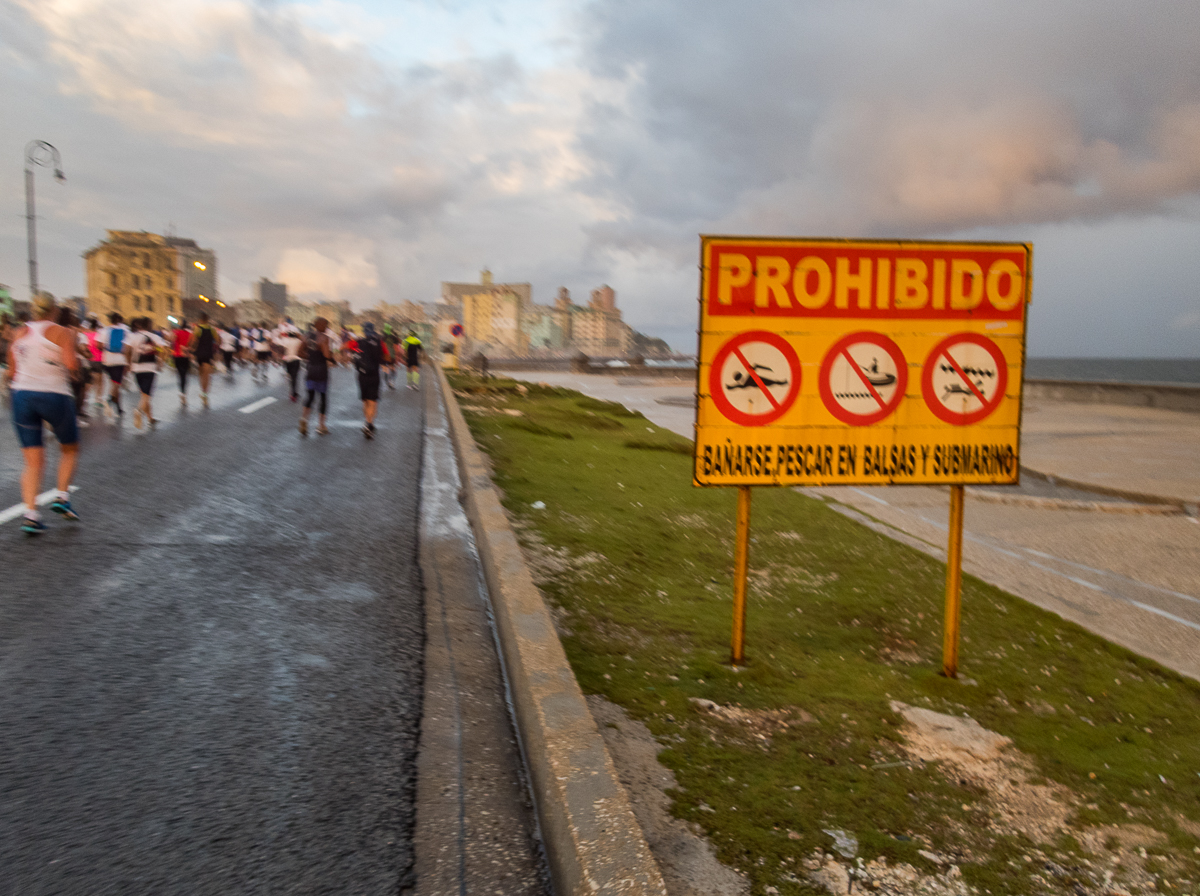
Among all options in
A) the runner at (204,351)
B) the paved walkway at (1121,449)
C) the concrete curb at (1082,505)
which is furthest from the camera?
the runner at (204,351)

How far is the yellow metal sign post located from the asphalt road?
215 cm

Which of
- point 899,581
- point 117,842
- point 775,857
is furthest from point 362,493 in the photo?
point 775,857

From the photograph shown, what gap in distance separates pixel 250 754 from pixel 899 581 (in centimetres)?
554

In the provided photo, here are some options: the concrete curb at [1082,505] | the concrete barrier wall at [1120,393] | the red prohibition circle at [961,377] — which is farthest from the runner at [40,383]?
the concrete barrier wall at [1120,393]

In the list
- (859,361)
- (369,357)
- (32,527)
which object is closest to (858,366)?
(859,361)

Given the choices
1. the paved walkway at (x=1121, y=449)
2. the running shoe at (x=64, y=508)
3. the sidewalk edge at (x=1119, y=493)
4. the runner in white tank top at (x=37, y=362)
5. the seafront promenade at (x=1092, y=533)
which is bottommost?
the seafront promenade at (x=1092, y=533)

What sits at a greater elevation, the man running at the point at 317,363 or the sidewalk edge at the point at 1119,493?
the man running at the point at 317,363

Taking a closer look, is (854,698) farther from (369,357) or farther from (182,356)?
(182,356)

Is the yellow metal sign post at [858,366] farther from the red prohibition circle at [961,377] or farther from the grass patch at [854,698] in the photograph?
the grass patch at [854,698]

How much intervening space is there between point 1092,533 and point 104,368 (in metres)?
16.7

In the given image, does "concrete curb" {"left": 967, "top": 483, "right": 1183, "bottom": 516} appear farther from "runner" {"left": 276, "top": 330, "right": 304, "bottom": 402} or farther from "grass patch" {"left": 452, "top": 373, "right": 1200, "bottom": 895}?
"runner" {"left": 276, "top": 330, "right": 304, "bottom": 402}

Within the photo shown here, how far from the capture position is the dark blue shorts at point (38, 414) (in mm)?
7293

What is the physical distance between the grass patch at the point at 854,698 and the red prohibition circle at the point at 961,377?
4.80 feet

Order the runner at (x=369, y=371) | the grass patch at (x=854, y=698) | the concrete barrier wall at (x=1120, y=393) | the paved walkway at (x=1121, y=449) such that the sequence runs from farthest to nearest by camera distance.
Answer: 1. the concrete barrier wall at (x=1120, y=393)
2. the runner at (x=369, y=371)
3. the paved walkway at (x=1121, y=449)
4. the grass patch at (x=854, y=698)
